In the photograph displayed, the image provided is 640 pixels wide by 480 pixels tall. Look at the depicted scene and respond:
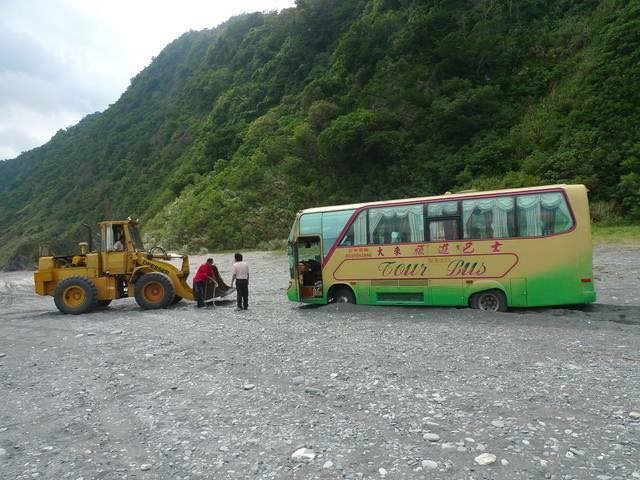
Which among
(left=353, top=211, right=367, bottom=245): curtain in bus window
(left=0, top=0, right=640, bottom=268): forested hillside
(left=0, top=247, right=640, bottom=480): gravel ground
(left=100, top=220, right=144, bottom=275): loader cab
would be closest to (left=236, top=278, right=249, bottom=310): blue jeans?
(left=0, top=247, right=640, bottom=480): gravel ground

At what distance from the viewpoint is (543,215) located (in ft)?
36.3

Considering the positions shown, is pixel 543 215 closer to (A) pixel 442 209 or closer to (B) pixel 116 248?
(A) pixel 442 209

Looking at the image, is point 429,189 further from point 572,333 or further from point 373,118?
point 572,333

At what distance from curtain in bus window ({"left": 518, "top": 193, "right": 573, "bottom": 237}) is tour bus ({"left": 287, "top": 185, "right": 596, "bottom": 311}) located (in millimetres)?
21

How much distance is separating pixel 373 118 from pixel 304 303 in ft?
94.7

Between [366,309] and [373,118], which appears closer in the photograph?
[366,309]

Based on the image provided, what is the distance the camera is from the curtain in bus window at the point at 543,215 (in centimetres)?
1086

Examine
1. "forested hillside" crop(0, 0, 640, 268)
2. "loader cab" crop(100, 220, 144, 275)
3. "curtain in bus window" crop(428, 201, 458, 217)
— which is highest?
"forested hillside" crop(0, 0, 640, 268)

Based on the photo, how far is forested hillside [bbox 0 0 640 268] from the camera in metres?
30.4

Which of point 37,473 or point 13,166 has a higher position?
point 13,166

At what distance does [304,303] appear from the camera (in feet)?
49.5

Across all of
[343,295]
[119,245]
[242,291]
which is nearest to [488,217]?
[343,295]

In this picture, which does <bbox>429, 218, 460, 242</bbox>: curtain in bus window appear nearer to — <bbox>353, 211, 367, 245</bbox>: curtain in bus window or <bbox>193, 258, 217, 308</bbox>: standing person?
<bbox>353, 211, 367, 245</bbox>: curtain in bus window

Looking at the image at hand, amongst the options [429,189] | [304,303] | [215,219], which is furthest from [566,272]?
[215,219]
